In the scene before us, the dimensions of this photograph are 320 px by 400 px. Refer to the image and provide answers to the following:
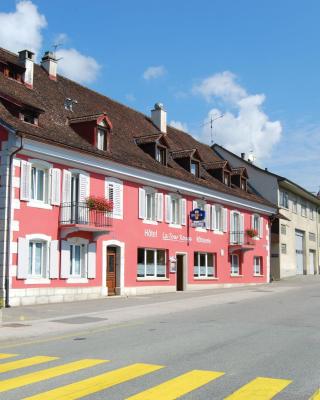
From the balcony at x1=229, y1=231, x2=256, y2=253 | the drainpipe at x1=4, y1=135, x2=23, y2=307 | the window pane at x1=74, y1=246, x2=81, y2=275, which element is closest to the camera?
the drainpipe at x1=4, y1=135, x2=23, y2=307

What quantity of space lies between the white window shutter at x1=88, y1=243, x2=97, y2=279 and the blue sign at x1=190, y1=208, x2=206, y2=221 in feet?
27.4

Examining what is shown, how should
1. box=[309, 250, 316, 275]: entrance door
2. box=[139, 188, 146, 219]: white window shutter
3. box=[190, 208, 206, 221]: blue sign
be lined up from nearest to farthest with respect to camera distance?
box=[139, 188, 146, 219]: white window shutter → box=[190, 208, 206, 221]: blue sign → box=[309, 250, 316, 275]: entrance door

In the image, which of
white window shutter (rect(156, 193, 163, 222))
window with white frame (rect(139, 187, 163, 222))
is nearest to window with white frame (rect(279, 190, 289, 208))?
white window shutter (rect(156, 193, 163, 222))

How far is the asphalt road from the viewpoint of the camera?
23.0 ft

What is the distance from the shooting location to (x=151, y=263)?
28.2m

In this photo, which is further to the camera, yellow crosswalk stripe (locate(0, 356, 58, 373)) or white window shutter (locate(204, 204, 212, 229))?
white window shutter (locate(204, 204, 212, 229))

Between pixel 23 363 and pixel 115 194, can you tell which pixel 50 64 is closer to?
pixel 115 194

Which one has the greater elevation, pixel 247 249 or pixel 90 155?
pixel 90 155

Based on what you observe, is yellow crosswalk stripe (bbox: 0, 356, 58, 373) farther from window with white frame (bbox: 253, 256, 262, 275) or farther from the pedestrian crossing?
window with white frame (bbox: 253, 256, 262, 275)

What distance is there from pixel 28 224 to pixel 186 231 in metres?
12.2

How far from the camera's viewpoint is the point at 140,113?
119 feet

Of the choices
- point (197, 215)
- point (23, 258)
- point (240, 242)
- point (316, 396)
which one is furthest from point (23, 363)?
point (240, 242)

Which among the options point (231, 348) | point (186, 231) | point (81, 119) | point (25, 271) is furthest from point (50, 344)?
point (186, 231)

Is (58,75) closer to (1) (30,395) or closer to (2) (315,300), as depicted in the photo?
(2) (315,300)
